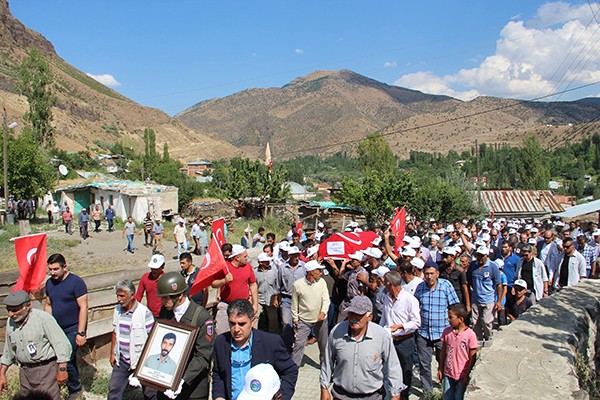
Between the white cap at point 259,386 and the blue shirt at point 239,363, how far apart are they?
2.54 feet

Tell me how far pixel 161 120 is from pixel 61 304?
500ft

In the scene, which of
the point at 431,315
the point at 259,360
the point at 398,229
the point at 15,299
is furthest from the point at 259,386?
the point at 398,229

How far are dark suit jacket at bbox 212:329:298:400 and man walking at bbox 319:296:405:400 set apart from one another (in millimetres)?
534

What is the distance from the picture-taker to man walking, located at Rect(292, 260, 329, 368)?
6.57 metres

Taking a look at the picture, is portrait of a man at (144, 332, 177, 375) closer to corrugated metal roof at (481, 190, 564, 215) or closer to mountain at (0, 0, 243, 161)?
corrugated metal roof at (481, 190, 564, 215)

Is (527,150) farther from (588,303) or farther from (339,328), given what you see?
(339,328)

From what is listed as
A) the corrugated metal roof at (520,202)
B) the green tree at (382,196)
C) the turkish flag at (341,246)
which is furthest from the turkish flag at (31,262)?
the corrugated metal roof at (520,202)

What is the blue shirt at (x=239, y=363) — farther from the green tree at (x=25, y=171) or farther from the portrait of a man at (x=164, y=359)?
the green tree at (x=25, y=171)

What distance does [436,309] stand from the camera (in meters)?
5.76

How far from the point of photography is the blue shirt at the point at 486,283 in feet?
24.5

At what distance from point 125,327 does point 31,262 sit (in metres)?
2.22

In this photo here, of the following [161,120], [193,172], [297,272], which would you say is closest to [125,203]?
[297,272]

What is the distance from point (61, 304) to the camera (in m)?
5.46

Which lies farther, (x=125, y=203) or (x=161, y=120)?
(x=161, y=120)
